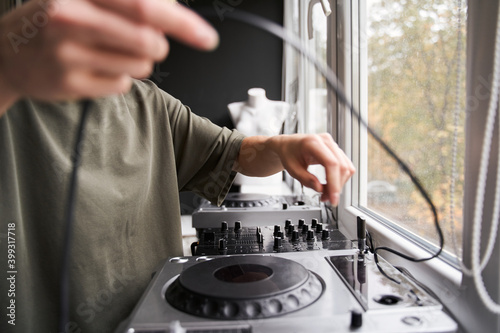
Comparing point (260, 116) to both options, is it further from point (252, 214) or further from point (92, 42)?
point (92, 42)

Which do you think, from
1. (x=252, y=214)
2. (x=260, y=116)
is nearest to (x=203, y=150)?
(x=252, y=214)

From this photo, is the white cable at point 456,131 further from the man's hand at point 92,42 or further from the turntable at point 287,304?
the man's hand at point 92,42

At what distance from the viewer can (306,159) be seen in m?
0.73

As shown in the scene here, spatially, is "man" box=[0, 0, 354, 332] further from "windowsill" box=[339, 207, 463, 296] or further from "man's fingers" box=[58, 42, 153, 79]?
"windowsill" box=[339, 207, 463, 296]

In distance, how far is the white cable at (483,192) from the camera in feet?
1.71

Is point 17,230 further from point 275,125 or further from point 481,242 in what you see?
point 275,125

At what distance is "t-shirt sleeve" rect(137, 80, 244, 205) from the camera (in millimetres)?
1048

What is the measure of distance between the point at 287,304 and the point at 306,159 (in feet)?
1.02

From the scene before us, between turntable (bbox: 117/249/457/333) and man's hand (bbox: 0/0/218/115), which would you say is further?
turntable (bbox: 117/249/457/333)

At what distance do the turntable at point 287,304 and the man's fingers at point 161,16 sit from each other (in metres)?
0.35

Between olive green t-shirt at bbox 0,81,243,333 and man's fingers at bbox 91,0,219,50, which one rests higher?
man's fingers at bbox 91,0,219,50

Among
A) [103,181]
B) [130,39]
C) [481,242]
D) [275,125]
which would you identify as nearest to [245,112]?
[275,125]

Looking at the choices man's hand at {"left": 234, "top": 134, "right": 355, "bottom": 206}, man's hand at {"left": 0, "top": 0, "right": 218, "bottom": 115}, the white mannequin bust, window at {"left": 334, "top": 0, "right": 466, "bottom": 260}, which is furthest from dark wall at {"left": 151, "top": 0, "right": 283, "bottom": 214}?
man's hand at {"left": 0, "top": 0, "right": 218, "bottom": 115}

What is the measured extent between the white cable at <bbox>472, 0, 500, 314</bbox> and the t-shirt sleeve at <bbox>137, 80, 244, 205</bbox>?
62 cm
